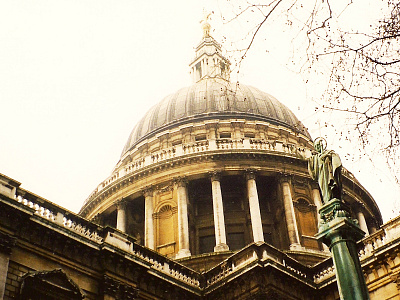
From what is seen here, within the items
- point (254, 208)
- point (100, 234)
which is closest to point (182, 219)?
point (254, 208)

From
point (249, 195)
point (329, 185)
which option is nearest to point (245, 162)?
point (249, 195)

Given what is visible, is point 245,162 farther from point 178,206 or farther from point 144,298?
point 144,298

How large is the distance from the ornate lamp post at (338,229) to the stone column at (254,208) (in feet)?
65.7

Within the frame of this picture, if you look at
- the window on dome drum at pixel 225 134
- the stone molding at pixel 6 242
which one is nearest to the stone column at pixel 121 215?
the window on dome drum at pixel 225 134

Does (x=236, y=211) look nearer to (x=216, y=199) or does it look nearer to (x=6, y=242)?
(x=216, y=199)

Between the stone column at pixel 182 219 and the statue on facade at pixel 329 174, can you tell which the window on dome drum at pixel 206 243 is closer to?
the stone column at pixel 182 219

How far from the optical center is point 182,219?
106ft

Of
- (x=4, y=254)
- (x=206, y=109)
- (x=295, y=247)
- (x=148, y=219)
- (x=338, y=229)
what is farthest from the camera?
(x=206, y=109)

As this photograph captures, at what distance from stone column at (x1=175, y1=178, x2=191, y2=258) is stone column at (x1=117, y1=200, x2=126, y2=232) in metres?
4.10

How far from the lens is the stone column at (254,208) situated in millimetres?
31397

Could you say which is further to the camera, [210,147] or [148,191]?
[210,147]

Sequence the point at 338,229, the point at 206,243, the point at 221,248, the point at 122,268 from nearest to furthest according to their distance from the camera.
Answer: the point at 338,229 → the point at 122,268 → the point at 221,248 → the point at 206,243

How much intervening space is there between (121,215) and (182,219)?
198 inches

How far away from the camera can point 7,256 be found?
17.0 m
